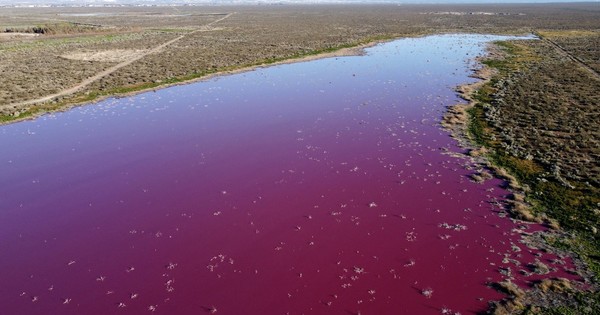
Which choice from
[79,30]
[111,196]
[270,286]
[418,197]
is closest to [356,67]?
[418,197]

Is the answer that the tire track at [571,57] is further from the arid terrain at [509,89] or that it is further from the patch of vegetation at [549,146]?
the patch of vegetation at [549,146]

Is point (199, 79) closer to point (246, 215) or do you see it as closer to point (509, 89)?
point (246, 215)

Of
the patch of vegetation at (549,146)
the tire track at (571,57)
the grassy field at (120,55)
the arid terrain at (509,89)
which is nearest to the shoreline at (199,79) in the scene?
the arid terrain at (509,89)

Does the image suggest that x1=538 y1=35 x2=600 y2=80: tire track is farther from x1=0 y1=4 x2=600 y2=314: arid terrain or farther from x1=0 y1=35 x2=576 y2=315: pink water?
x1=0 y1=35 x2=576 y2=315: pink water

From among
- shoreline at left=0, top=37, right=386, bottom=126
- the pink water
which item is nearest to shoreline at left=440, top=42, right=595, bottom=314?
the pink water

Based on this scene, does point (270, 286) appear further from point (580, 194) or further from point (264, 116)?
point (264, 116)

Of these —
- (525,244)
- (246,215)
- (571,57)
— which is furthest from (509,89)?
(246,215)

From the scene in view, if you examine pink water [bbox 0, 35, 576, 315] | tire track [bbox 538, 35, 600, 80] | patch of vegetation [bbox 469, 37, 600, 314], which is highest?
tire track [bbox 538, 35, 600, 80]
